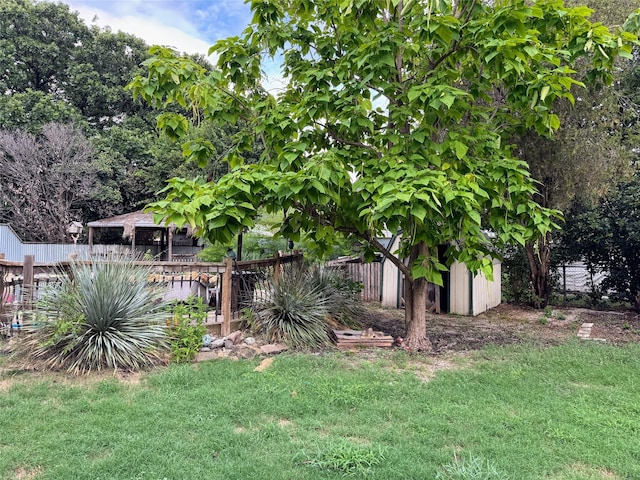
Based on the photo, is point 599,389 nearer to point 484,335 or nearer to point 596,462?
point 596,462

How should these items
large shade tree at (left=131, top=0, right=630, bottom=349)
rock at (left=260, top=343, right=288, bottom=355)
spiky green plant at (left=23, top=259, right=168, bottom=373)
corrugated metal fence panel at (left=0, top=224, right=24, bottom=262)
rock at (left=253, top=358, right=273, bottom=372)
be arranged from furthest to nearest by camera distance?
corrugated metal fence panel at (left=0, top=224, right=24, bottom=262), rock at (left=260, top=343, right=288, bottom=355), rock at (left=253, top=358, right=273, bottom=372), spiky green plant at (left=23, top=259, right=168, bottom=373), large shade tree at (left=131, top=0, right=630, bottom=349)

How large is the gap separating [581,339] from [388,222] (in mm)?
4360

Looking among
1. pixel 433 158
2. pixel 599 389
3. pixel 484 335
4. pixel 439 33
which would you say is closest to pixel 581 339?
pixel 484 335

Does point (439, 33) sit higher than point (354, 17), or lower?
lower

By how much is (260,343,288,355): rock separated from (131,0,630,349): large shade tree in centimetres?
147

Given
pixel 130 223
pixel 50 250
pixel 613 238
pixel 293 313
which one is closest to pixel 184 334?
pixel 293 313

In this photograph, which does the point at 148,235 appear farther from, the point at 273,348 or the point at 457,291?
the point at 273,348

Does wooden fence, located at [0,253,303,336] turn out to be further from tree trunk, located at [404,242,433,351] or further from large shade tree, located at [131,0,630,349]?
tree trunk, located at [404,242,433,351]

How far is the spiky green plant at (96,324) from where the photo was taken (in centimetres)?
440

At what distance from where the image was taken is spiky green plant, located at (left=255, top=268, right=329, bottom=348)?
5.73 metres

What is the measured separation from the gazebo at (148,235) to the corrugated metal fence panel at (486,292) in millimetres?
10750

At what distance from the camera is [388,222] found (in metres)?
4.15

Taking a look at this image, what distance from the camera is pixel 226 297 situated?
586 cm

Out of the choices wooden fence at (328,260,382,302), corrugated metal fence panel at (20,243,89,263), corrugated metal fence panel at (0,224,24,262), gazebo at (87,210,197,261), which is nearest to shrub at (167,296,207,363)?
wooden fence at (328,260,382,302)
